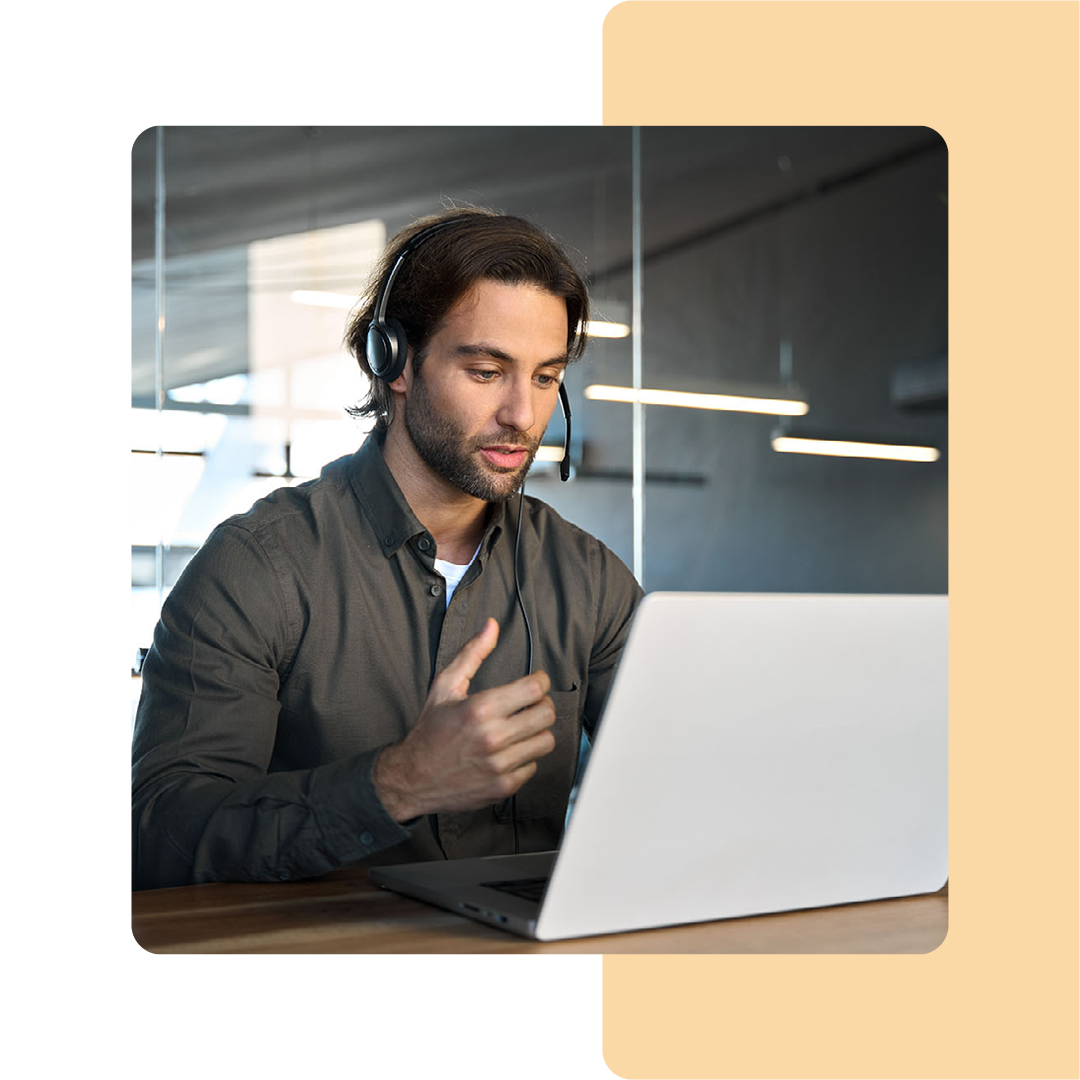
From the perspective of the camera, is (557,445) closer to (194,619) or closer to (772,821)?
(194,619)

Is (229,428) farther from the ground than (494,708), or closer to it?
farther from the ground

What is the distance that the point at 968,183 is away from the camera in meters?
1.16

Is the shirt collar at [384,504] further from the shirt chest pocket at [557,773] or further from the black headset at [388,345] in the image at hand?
the shirt chest pocket at [557,773]

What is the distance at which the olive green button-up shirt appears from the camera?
1.15 m

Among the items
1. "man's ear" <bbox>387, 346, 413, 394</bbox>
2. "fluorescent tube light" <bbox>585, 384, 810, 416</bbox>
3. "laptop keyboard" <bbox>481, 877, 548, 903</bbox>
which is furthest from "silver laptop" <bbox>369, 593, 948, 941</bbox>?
"fluorescent tube light" <bbox>585, 384, 810, 416</bbox>

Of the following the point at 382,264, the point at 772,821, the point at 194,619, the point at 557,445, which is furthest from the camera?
the point at 557,445

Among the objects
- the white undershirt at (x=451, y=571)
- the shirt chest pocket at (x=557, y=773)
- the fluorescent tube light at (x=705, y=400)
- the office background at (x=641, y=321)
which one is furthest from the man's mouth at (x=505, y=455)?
the fluorescent tube light at (x=705, y=400)

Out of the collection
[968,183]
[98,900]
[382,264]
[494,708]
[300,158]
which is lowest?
[98,900]

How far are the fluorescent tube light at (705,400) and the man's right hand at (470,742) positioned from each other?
9.22 ft

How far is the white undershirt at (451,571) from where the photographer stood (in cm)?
169

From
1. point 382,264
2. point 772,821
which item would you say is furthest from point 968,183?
point 382,264

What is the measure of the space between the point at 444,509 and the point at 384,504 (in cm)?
14

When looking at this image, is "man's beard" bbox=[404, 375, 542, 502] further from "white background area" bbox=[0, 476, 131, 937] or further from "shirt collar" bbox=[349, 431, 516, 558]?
"white background area" bbox=[0, 476, 131, 937]
